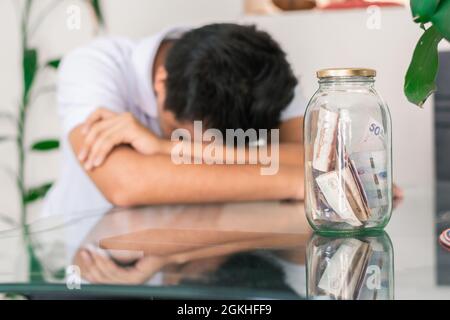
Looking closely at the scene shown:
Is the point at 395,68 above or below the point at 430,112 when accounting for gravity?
above

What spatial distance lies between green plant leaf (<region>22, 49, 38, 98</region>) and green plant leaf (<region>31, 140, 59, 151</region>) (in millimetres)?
157

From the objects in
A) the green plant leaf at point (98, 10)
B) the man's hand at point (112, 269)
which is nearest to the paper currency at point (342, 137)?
the man's hand at point (112, 269)

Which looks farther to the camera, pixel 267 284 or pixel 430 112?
pixel 430 112

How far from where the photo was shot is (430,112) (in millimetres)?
1944

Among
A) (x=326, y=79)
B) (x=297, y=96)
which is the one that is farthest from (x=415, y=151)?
(x=326, y=79)

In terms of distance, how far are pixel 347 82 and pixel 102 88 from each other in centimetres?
120

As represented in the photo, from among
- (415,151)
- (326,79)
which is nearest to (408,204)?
(326,79)

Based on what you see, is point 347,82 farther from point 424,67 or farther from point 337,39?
point 337,39

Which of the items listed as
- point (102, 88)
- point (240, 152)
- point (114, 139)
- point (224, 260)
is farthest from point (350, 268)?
point (102, 88)

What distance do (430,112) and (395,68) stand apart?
0.52 ft
